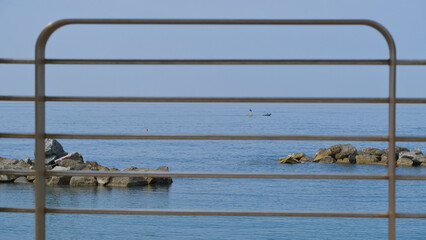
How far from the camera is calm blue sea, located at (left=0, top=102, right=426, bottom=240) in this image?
18.1 metres

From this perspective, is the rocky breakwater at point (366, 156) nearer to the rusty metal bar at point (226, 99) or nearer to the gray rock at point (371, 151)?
the gray rock at point (371, 151)

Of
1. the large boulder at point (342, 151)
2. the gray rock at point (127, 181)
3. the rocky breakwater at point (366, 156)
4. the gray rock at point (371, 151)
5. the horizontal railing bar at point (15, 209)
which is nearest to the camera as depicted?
the horizontal railing bar at point (15, 209)

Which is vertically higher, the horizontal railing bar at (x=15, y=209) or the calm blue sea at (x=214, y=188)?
the horizontal railing bar at (x=15, y=209)

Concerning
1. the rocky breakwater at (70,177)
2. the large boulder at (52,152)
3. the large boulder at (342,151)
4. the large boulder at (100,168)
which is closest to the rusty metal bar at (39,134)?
the rocky breakwater at (70,177)

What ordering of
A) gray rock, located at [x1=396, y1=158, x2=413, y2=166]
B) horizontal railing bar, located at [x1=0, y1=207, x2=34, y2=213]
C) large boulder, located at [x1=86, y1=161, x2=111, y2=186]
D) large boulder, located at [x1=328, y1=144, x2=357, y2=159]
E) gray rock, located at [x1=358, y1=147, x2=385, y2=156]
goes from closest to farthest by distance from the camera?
horizontal railing bar, located at [x1=0, y1=207, x2=34, y2=213]
large boulder, located at [x1=86, y1=161, x2=111, y2=186]
gray rock, located at [x1=396, y1=158, x2=413, y2=166]
large boulder, located at [x1=328, y1=144, x2=357, y2=159]
gray rock, located at [x1=358, y1=147, x2=385, y2=156]

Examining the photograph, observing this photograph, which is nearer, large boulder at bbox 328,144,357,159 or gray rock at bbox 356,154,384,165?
gray rock at bbox 356,154,384,165

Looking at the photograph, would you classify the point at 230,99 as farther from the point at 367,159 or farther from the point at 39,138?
the point at 367,159

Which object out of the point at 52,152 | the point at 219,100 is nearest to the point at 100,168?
the point at 52,152

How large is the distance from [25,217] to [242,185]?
9327 millimetres

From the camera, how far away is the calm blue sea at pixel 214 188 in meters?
18.1

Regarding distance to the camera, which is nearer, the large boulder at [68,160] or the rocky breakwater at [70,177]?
the rocky breakwater at [70,177]

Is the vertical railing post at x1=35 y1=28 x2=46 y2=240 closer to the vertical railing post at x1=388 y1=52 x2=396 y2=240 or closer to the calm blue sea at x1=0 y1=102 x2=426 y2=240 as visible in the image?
the vertical railing post at x1=388 y1=52 x2=396 y2=240
